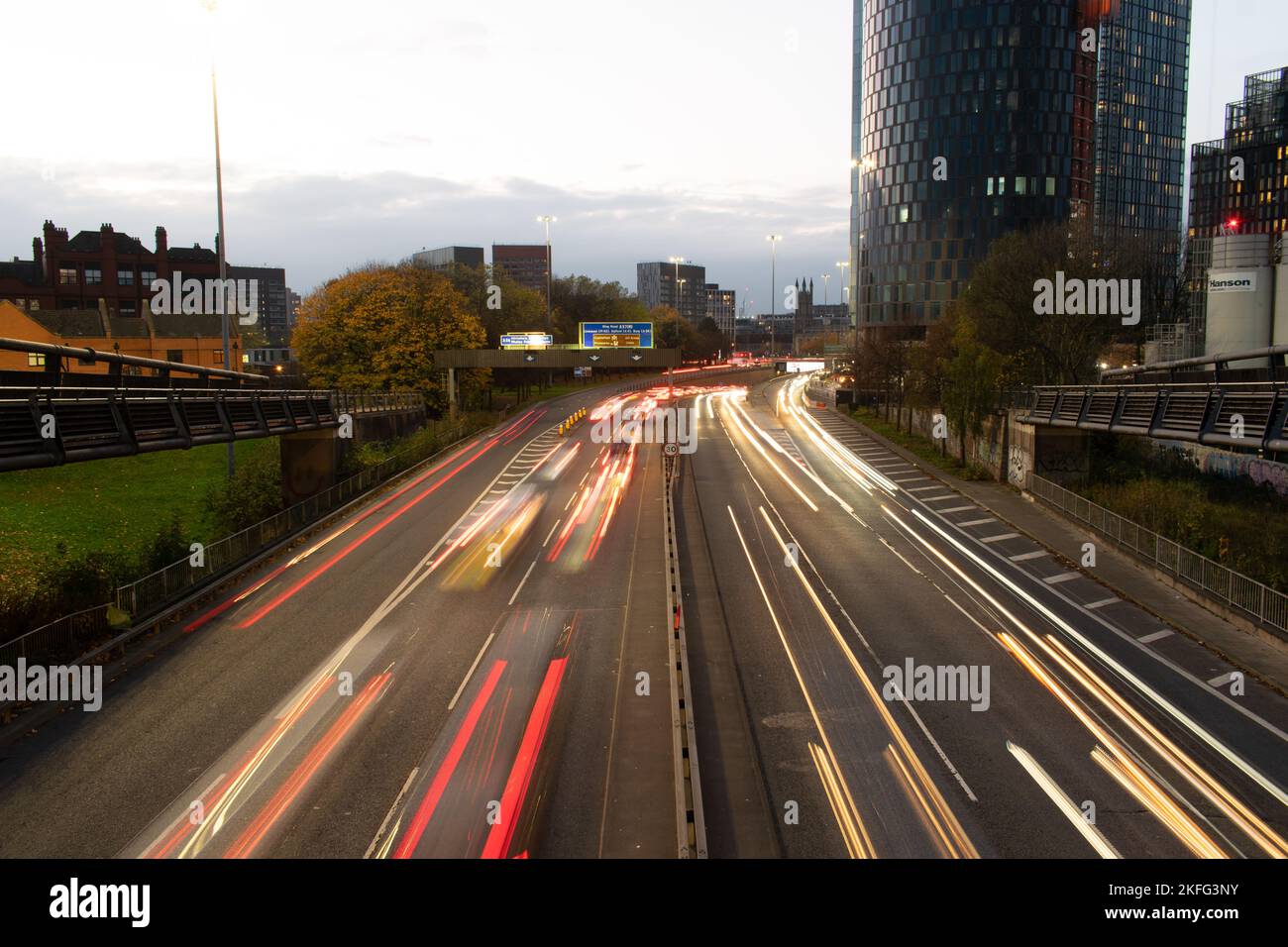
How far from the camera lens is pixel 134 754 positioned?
14758 millimetres

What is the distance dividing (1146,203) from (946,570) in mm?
171342

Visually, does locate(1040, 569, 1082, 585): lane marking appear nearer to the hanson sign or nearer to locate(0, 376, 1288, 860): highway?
locate(0, 376, 1288, 860): highway

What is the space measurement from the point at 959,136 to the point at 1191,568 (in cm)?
8894

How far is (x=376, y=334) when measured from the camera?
60.8 metres

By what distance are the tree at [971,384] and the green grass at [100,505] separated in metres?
34.4

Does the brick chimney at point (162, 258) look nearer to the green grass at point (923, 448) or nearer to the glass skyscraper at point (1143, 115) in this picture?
the green grass at point (923, 448)

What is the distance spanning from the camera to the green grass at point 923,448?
144ft

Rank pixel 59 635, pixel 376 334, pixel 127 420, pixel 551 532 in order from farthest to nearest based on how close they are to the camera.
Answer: pixel 376 334 < pixel 551 532 < pixel 127 420 < pixel 59 635

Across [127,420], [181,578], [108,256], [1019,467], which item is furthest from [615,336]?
[108,256]

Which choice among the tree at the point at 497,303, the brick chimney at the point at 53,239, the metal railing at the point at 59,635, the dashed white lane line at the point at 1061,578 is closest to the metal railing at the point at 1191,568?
the dashed white lane line at the point at 1061,578

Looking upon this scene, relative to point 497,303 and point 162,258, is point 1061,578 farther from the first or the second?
point 162,258

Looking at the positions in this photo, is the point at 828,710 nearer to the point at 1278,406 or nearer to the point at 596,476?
the point at 1278,406

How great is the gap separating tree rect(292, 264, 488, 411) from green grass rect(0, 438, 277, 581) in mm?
15569

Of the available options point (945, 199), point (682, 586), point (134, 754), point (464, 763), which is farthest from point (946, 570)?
point (945, 199)
